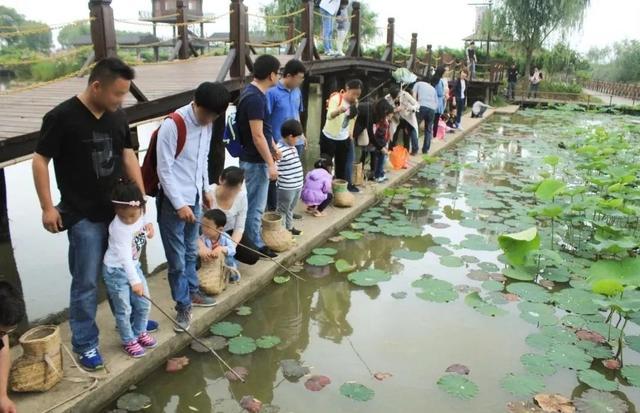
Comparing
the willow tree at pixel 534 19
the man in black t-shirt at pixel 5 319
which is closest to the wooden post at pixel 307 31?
the man in black t-shirt at pixel 5 319

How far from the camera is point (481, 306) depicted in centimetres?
424

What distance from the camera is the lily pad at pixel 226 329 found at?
3.73 meters

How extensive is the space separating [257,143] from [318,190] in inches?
76.5

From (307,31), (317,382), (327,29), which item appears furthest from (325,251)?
(327,29)

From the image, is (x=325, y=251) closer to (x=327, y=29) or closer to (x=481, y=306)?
(x=481, y=306)

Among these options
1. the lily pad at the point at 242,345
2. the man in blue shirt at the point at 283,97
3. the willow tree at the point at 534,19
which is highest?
the willow tree at the point at 534,19

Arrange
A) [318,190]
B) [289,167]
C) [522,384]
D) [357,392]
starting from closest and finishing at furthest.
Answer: [357,392] → [522,384] → [289,167] → [318,190]

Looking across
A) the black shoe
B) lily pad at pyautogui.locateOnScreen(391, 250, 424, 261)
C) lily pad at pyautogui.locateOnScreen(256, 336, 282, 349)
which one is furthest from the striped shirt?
lily pad at pyautogui.locateOnScreen(256, 336, 282, 349)

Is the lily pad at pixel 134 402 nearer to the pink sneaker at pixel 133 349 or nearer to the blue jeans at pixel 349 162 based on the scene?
the pink sneaker at pixel 133 349

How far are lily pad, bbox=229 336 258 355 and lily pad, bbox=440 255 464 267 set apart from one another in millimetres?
2226

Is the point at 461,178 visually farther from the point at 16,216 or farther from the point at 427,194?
the point at 16,216

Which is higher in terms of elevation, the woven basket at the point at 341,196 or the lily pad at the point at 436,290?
→ the woven basket at the point at 341,196

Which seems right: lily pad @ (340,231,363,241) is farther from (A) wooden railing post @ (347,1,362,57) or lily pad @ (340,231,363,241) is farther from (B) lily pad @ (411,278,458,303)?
(A) wooden railing post @ (347,1,362,57)

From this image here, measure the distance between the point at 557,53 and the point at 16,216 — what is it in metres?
27.7
